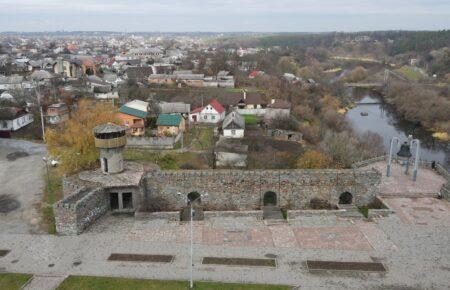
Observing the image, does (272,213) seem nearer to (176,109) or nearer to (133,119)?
(133,119)

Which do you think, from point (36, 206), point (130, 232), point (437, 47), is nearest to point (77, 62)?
point (36, 206)

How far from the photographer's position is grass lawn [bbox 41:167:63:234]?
23216mm

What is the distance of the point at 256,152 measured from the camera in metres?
38.1

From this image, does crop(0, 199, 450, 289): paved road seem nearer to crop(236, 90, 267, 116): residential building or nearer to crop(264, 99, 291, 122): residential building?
crop(264, 99, 291, 122): residential building

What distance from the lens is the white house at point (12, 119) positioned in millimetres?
48281

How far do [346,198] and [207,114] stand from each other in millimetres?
31215

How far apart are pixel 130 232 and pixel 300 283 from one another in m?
9.76

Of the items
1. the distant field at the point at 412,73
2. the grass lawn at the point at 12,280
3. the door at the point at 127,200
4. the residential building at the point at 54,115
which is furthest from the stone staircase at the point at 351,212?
the distant field at the point at 412,73

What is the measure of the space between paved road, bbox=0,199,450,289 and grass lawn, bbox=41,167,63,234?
153cm

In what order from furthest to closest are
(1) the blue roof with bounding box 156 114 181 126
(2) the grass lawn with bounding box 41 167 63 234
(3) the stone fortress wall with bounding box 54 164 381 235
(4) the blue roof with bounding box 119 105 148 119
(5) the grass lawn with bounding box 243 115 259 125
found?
(5) the grass lawn with bounding box 243 115 259 125 → (4) the blue roof with bounding box 119 105 148 119 → (1) the blue roof with bounding box 156 114 181 126 → (3) the stone fortress wall with bounding box 54 164 381 235 → (2) the grass lawn with bounding box 41 167 63 234

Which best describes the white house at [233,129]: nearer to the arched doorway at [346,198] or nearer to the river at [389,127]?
the river at [389,127]

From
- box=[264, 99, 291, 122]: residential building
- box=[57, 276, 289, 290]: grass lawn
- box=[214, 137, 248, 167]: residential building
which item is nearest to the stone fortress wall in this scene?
box=[57, 276, 289, 290]: grass lawn

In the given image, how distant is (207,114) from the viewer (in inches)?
2183

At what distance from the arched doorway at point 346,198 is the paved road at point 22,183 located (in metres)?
18.8
